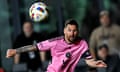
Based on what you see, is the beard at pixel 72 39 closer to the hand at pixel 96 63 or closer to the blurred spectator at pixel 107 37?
the hand at pixel 96 63

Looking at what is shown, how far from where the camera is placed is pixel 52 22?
492 inches

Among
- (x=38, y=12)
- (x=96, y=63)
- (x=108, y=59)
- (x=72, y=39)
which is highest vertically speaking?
(x=38, y=12)

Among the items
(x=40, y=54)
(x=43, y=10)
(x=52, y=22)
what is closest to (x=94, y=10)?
(x=52, y=22)

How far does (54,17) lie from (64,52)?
4.03m

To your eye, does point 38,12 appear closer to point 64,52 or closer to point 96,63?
point 64,52

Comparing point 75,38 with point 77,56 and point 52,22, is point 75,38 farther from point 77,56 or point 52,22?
point 52,22

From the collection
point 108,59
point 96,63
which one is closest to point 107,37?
point 108,59

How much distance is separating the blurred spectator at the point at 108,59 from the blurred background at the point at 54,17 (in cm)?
122

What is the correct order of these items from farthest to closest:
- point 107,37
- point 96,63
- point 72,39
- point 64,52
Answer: point 107,37 < point 64,52 < point 72,39 < point 96,63

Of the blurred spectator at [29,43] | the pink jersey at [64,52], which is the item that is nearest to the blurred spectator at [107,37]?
the blurred spectator at [29,43]

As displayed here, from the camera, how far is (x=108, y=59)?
10.7 m

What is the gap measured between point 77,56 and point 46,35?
373 cm

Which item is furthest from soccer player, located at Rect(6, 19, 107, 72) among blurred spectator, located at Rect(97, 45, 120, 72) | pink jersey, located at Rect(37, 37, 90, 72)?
blurred spectator, located at Rect(97, 45, 120, 72)

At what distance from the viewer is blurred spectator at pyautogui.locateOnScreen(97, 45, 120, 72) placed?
1055 centimetres
